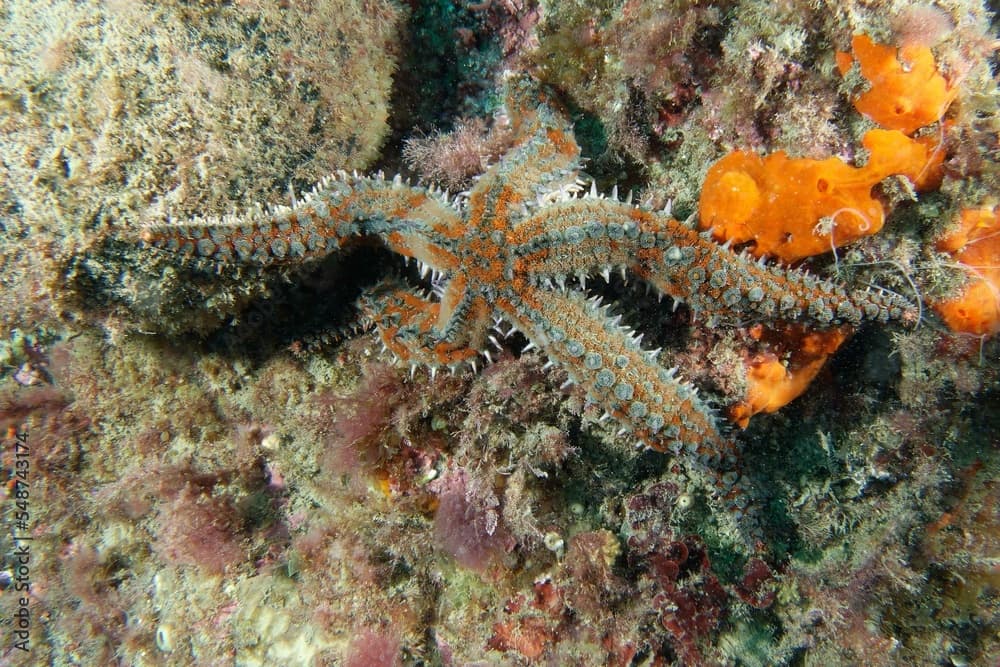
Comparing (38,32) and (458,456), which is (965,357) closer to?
(458,456)

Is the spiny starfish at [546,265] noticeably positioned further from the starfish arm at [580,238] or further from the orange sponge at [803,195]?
the orange sponge at [803,195]

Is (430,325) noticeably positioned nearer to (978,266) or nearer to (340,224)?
(340,224)

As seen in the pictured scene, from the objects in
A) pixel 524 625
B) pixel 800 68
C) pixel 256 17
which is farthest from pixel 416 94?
pixel 524 625

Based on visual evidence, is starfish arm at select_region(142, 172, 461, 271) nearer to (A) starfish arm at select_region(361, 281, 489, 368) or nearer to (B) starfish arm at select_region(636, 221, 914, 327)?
(A) starfish arm at select_region(361, 281, 489, 368)

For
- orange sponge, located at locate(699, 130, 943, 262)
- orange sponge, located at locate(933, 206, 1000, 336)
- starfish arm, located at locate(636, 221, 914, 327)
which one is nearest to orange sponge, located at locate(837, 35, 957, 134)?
orange sponge, located at locate(699, 130, 943, 262)

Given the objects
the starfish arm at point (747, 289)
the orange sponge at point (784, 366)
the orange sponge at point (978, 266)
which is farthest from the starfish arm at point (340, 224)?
the orange sponge at point (978, 266)
